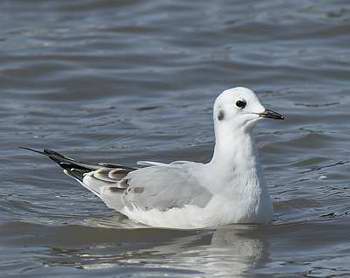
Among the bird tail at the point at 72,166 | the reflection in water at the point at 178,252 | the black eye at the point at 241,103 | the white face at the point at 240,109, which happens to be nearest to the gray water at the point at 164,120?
the reflection in water at the point at 178,252

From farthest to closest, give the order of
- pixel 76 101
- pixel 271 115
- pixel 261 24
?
1. pixel 261 24
2. pixel 76 101
3. pixel 271 115

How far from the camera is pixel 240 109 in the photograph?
370 inches

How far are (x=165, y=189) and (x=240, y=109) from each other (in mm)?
828

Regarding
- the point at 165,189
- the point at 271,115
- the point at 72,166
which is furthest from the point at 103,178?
the point at 271,115

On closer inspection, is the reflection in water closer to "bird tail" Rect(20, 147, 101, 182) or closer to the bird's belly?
the bird's belly

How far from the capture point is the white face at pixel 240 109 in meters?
9.34

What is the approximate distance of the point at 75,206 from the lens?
10484 mm

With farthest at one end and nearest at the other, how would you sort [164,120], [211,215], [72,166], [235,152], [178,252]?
[164,120], [72,166], [235,152], [211,215], [178,252]

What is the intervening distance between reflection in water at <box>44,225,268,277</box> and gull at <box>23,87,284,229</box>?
0.11 m

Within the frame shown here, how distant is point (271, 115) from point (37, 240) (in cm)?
200

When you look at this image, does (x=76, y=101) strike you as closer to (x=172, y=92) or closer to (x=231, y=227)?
(x=172, y=92)

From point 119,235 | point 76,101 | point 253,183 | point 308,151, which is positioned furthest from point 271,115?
point 76,101

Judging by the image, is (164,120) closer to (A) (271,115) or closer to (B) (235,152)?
(B) (235,152)

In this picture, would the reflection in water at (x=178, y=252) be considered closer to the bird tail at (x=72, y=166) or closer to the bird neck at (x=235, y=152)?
the bird neck at (x=235, y=152)
